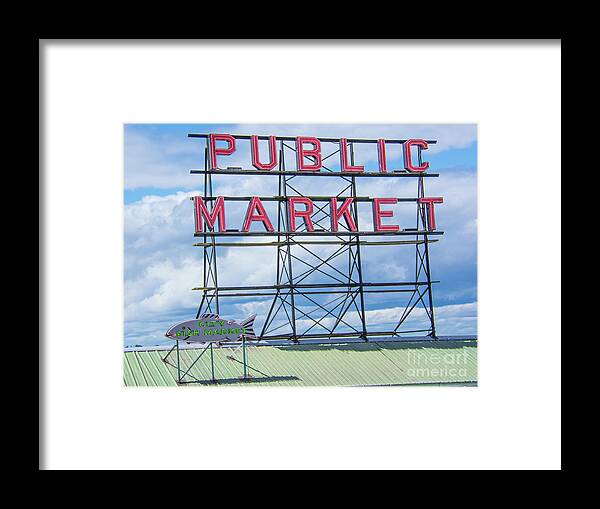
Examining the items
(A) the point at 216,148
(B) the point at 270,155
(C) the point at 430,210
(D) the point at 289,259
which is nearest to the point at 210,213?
(A) the point at 216,148

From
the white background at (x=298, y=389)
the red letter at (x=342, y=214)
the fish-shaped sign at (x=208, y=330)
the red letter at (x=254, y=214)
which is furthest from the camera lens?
the red letter at (x=342, y=214)

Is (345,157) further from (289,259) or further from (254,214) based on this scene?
(289,259)

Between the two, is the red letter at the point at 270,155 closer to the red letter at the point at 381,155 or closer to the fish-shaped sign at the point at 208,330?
the red letter at the point at 381,155

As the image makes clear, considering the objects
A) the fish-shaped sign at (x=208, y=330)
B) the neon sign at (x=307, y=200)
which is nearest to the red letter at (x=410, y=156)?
the neon sign at (x=307, y=200)

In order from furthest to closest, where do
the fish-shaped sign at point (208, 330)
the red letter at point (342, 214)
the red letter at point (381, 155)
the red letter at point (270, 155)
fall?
the red letter at point (342, 214) → the red letter at point (381, 155) → the red letter at point (270, 155) → the fish-shaped sign at point (208, 330)

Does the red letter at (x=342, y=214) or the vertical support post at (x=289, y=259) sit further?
the red letter at (x=342, y=214)

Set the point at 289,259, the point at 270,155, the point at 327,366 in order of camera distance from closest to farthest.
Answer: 1. the point at 327,366
2. the point at 270,155
3. the point at 289,259

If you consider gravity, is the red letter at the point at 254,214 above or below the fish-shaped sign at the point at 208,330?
above
